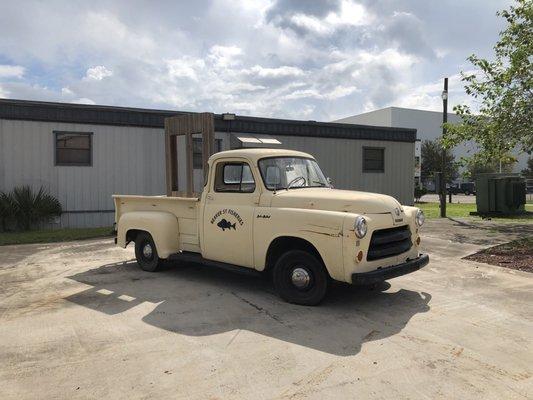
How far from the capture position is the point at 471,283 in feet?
24.6

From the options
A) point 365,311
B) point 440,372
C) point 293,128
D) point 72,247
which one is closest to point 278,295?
point 365,311

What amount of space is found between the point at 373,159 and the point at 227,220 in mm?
14513

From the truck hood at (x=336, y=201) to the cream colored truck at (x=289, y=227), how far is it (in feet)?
0.04

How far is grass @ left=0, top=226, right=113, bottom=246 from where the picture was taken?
12.1 metres

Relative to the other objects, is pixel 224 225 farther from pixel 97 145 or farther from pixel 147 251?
pixel 97 145

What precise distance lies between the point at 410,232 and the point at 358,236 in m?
Answer: 1.28

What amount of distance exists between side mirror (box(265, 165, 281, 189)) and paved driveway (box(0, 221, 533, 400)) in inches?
59.1

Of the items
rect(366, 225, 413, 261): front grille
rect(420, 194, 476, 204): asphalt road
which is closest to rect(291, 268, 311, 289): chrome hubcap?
rect(366, 225, 413, 261): front grille

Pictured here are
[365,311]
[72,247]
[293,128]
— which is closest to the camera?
[365,311]

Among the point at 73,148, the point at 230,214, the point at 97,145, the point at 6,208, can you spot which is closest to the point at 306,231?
the point at 230,214

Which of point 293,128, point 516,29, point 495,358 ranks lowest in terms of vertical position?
point 495,358

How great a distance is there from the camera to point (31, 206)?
46.3ft

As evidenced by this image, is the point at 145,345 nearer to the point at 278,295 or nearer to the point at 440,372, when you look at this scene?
the point at 278,295

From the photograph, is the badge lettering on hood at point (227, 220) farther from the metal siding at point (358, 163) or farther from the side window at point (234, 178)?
the metal siding at point (358, 163)
